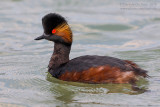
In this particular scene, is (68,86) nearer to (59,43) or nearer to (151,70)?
(59,43)

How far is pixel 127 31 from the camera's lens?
1247 centimetres

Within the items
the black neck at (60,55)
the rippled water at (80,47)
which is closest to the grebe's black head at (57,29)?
the black neck at (60,55)

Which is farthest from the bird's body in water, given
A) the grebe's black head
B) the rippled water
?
the rippled water

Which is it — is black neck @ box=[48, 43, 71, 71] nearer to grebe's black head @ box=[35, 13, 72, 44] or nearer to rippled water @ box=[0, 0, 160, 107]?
grebe's black head @ box=[35, 13, 72, 44]

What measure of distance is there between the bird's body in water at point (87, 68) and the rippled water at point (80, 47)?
0.47 feet

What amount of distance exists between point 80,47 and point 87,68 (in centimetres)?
367

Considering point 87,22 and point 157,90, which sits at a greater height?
point 87,22

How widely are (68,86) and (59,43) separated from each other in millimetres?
1045

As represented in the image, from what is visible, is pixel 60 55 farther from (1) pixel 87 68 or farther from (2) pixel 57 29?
(1) pixel 87 68

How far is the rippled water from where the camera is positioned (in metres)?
6.84

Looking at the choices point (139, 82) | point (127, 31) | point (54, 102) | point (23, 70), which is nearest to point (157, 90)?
point (139, 82)

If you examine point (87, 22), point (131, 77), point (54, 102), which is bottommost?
point (54, 102)

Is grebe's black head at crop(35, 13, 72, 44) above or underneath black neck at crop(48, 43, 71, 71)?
above

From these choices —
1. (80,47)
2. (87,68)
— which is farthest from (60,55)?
(80,47)
